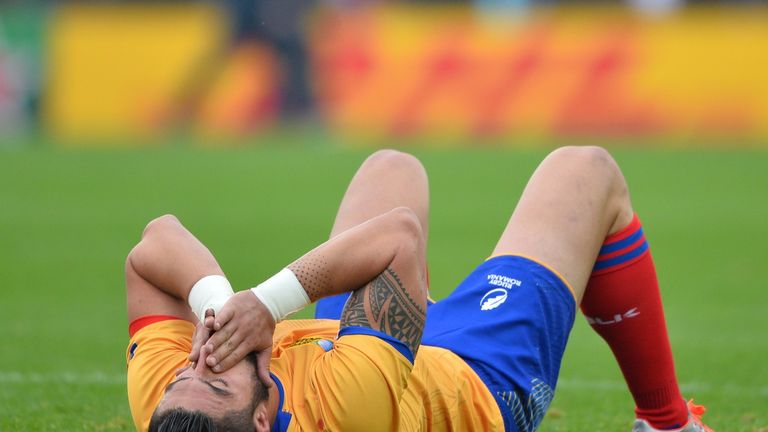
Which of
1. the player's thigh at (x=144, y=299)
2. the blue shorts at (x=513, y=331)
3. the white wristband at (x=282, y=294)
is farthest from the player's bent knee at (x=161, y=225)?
the blue shorts at (x=513, y=331)

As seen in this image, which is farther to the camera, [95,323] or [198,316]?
[95,323]

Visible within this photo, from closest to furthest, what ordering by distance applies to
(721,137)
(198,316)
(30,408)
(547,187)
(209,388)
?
(209,388), (198,316), (547,187), (30,408), (721,137)

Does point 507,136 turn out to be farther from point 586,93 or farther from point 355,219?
point 355,219

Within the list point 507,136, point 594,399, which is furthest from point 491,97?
point 594,399

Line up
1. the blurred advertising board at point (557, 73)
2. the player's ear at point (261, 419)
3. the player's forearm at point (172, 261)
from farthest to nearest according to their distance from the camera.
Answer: the blurred advertising board at point (557, 73), the player's forearm at point (172, 261), the player's ear at point (261, 419)

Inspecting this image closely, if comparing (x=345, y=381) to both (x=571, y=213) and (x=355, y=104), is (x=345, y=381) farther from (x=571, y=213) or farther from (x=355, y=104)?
(x=355, y=104)

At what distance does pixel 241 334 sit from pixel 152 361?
37 cm

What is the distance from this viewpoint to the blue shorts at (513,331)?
12.1 ft

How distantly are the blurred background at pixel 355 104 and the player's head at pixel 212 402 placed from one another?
8063 mm

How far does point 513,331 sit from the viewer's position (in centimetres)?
375

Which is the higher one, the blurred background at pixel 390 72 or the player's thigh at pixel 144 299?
the player's thigh at pixel 144 299

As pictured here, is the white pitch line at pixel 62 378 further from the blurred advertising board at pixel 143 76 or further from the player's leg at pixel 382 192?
the blurred advertising board at pixel 143 76

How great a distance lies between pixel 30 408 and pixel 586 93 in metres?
15.1

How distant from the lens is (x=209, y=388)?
3170 millimetres
